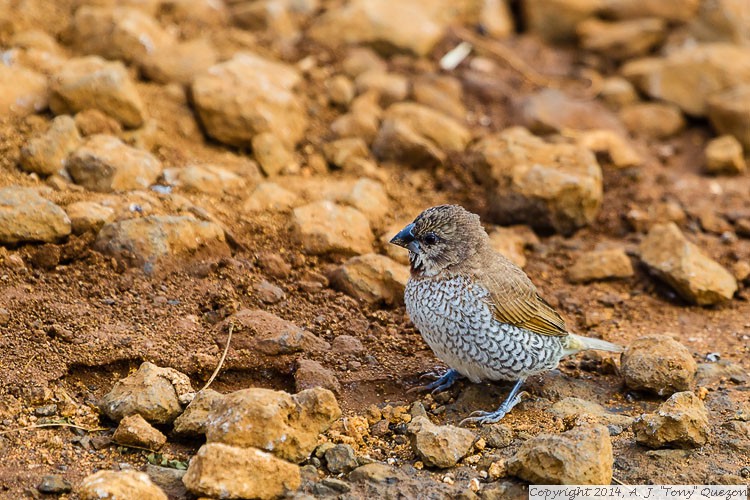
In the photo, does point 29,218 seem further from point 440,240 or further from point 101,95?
point 440,240

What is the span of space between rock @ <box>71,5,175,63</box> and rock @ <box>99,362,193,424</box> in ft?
11.7

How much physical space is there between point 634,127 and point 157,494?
260 inches

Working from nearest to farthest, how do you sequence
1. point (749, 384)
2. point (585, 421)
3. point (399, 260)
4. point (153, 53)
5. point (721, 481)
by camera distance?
point (721, 481), point (585, 421), point (749, 384), point (399, 260), point (153, 53)

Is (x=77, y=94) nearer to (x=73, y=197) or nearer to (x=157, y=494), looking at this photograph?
(x=73, y=197)

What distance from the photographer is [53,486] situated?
418 centimetres

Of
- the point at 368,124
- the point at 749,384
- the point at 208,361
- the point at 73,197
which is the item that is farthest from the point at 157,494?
the point at 368,124

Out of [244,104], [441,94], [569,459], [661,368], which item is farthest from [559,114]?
[569,459]

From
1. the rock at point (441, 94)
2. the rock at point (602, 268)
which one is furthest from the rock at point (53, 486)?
the rock at point (441, 94)

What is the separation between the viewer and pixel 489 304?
5.48 m

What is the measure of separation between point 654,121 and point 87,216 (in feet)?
18.8

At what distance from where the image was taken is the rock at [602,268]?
7.02 meters

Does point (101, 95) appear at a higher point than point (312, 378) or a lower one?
higher

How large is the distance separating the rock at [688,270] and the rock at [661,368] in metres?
1.26

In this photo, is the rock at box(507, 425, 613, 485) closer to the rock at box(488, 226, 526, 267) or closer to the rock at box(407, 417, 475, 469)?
the rock at box(407, 417, 475, 469)
